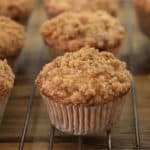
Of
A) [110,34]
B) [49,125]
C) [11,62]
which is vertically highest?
[110,34]

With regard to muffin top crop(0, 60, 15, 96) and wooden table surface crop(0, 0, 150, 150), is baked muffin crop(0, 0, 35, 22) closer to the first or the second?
wooden table surface crop(0, 0, 150, 150)

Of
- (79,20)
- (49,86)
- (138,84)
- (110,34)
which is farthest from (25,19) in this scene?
(49,86)

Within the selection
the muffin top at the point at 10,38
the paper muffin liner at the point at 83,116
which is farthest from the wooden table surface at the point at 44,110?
the muffin top at the point at 10,38

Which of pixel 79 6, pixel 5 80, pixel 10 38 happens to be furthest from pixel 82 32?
pixel 5 80

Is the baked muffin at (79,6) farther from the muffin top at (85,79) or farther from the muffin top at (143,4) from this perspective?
the muffin top at (85,79)

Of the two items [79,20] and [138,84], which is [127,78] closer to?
[138,84]
